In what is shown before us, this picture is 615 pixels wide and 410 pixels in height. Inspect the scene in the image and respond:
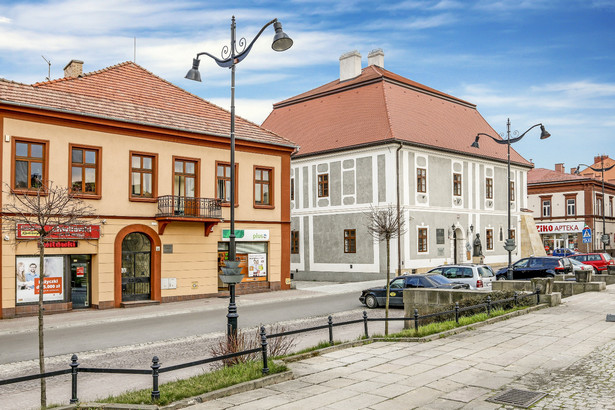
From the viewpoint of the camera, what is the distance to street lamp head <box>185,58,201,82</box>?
14.3m

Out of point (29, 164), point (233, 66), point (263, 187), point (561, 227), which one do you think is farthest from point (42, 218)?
point (561, 227)

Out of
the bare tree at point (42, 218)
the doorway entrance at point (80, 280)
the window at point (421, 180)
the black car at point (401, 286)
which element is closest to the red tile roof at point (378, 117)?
the window at point (421, 180)

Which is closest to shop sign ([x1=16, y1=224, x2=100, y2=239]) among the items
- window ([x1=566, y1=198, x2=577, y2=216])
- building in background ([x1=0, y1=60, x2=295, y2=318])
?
building in background ([x1=0, y1=60, x2=295, y2=318])

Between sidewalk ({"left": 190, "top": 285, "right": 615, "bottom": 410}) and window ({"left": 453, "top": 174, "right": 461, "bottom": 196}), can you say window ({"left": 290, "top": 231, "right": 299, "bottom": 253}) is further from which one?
sidewalk ({"left": 190, "top": 285, "right": 615, "bottom": 410})

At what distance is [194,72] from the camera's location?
1443 cm

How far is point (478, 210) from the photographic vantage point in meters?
43.5

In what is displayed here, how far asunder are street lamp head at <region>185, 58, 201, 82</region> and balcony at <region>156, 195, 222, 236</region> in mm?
11169

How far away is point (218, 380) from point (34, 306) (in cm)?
1477

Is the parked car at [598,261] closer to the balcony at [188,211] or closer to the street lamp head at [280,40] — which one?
the balcony at [188,211]

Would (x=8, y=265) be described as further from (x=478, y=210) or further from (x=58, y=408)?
(x=478, y=210)

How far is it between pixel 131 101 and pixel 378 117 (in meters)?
18.2

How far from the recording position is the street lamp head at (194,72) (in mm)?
14305

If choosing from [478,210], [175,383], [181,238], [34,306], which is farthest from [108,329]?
[478,210]

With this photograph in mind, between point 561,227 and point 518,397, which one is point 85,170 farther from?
point 561,227
